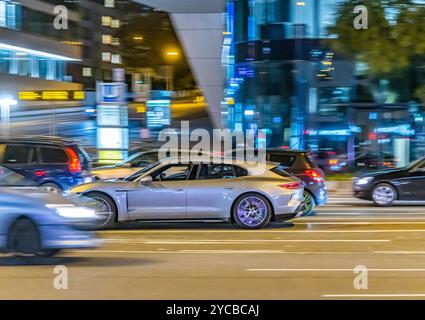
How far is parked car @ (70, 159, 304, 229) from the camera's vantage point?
12.5 m

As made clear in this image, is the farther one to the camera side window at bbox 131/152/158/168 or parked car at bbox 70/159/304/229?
side window at bbox 131/152/158/168

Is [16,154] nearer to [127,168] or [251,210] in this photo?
[127,168]

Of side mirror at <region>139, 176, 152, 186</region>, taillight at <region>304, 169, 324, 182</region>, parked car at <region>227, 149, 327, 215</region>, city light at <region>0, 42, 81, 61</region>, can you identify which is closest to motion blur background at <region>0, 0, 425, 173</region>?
city light at <region>0, 42, 81, 61</region>

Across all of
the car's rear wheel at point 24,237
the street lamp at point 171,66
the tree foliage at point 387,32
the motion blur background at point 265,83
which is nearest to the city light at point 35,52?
the motion blur background at point 265,83

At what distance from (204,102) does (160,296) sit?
31.7 metres

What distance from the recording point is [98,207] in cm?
1247

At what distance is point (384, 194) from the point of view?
17547 millimetres

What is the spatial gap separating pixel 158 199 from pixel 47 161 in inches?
202

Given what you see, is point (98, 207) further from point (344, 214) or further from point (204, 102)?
point (204, 102)

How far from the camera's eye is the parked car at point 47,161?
648 inches

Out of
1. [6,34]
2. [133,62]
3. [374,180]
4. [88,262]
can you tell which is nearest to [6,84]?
[6,34]

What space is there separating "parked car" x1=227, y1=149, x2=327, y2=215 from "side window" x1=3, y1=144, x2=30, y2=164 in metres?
→ 5.22

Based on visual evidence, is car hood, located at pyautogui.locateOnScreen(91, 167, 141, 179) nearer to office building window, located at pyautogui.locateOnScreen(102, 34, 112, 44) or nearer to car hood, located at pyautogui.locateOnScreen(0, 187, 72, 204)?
car hood, located at pyautogui.locateOnScreen(0, 187, 72, 204)

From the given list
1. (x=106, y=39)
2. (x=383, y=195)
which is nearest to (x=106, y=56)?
(x=106, y=39)
